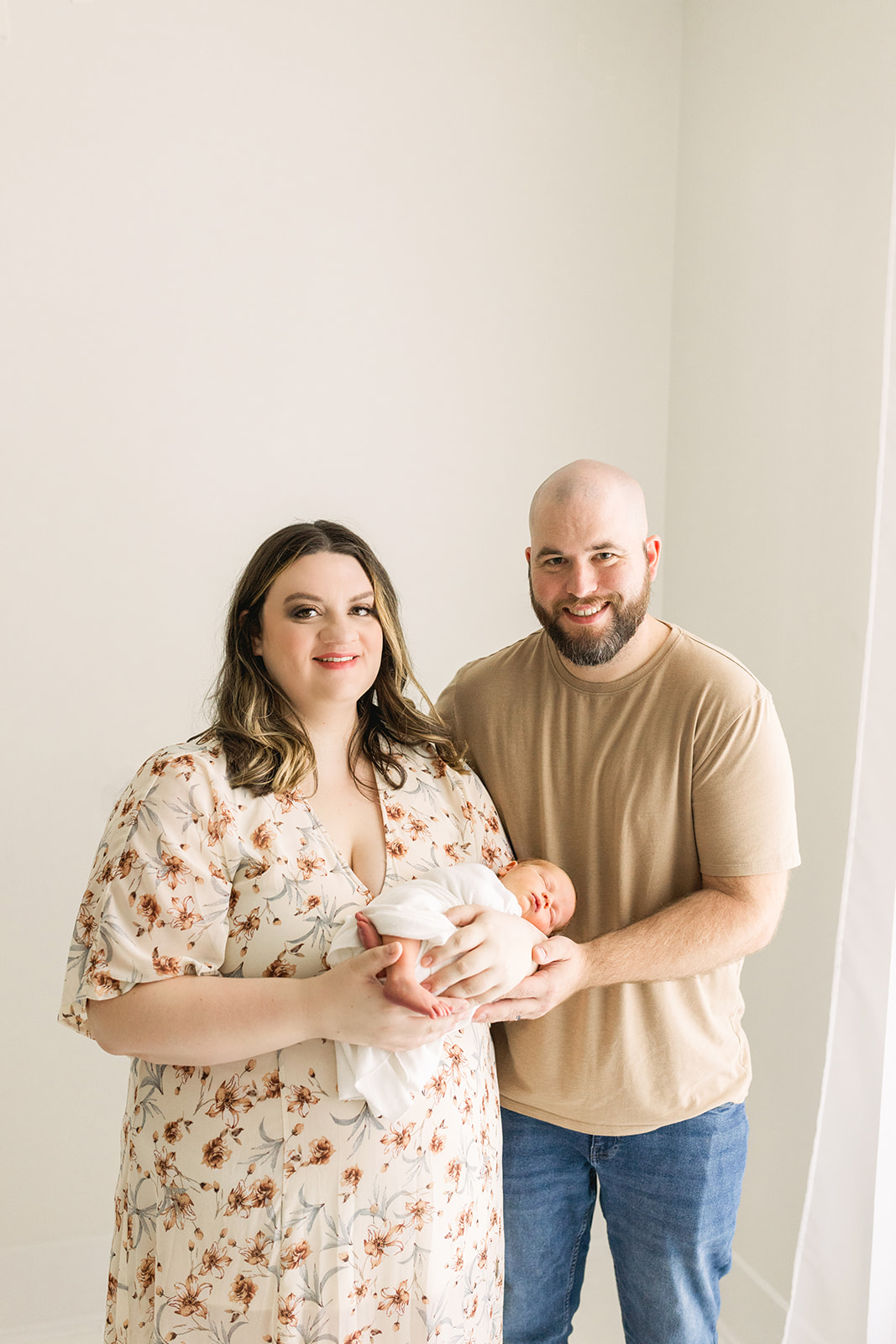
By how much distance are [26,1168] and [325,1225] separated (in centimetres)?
149

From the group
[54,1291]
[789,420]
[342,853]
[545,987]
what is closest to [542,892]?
[545,987]

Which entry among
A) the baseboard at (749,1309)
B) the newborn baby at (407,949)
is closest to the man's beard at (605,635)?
the newborn baby at (407,949)

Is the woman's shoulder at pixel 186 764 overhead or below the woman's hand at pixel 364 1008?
overhead

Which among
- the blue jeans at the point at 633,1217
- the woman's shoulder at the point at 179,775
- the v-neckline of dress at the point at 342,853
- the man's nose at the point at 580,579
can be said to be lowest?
the blue jeans at the point at 633,1217

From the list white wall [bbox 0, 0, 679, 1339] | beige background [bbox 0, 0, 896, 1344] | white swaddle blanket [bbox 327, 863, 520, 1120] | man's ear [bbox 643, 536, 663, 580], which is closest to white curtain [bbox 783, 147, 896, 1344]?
beige background [bbox 0, 0, 896, 1344]

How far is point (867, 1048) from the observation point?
177cm

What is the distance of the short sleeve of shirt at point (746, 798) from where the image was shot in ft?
4.92

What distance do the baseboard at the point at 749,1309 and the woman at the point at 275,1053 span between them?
3.58ft

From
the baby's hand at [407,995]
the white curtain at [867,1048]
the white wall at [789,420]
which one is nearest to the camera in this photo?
the baby's hand at [407,995]

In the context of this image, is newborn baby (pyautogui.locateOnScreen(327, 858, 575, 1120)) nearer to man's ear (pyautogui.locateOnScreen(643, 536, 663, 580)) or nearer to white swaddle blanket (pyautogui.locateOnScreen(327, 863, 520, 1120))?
white swaddle blanket (pyautogui.locateOnScreen(327, 863, 520, 1120))

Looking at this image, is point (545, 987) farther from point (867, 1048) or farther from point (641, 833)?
point (867, 1048)

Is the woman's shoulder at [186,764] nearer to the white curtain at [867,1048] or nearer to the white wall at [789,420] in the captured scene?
the white curtain at [867,1048]

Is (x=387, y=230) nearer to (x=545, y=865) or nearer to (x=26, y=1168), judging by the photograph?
(x=545, y=865)

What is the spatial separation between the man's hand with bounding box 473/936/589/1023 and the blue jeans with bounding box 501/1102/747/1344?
1.14 feet
